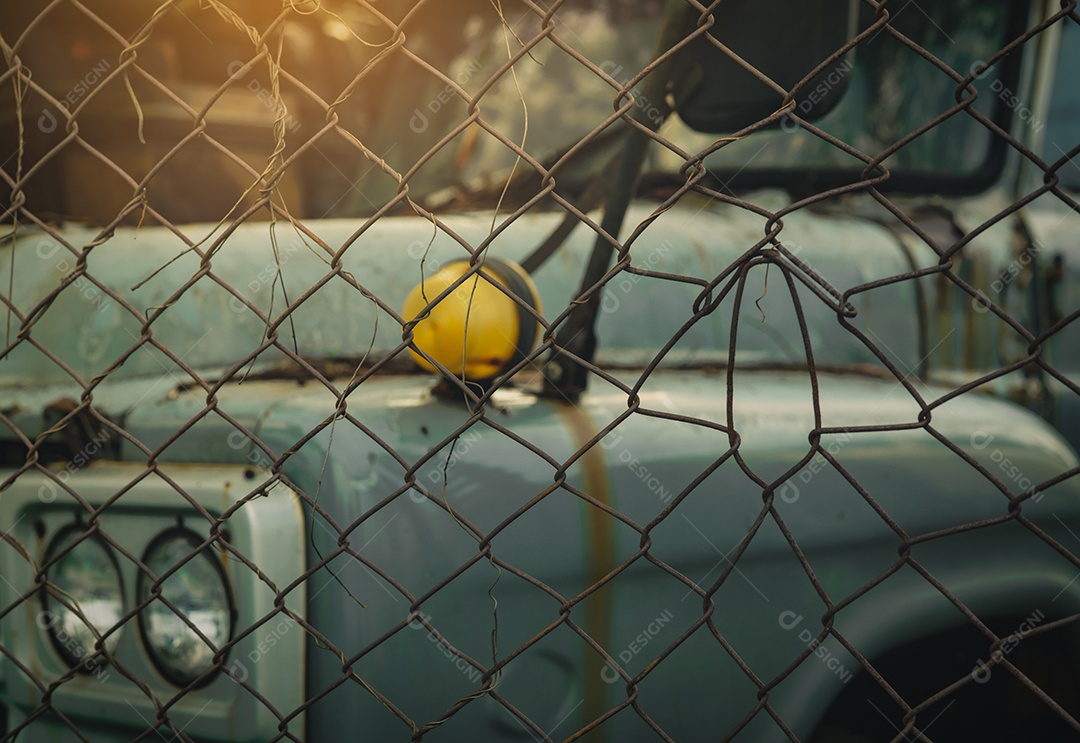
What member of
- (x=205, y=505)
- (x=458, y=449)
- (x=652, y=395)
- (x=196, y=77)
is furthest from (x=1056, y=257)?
(x=196, y=77)

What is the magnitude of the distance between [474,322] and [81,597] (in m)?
0.63

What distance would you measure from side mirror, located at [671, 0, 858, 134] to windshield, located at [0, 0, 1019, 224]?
8.3 inches

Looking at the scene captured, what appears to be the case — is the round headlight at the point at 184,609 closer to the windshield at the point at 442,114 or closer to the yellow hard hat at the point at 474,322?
the yellow hard hat at the point at 474,322

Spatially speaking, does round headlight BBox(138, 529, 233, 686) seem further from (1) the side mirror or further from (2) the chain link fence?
(1) the side mirror

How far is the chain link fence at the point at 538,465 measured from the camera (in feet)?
3.12

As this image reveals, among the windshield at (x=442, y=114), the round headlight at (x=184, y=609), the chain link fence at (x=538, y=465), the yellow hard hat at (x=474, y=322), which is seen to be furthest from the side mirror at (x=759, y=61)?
the round headlight at (x=184, y=609)

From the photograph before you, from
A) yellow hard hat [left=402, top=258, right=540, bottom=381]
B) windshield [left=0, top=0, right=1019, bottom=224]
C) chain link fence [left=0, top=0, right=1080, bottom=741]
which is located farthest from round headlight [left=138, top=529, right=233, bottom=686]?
windshield [left=0, top=0, right=1019, bottom=224]

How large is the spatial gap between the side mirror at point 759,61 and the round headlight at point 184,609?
0.84 metres

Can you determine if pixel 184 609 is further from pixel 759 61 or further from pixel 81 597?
pixel 759 61

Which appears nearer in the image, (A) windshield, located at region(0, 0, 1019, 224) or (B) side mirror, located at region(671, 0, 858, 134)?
(B) side mirror, located at region(671, 0, 858, 134)

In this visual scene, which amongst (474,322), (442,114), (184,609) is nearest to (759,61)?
(474,322)

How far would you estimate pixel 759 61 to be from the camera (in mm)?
1049

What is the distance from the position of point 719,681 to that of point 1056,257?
50.4 inches

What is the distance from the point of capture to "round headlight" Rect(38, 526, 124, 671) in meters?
1.08
